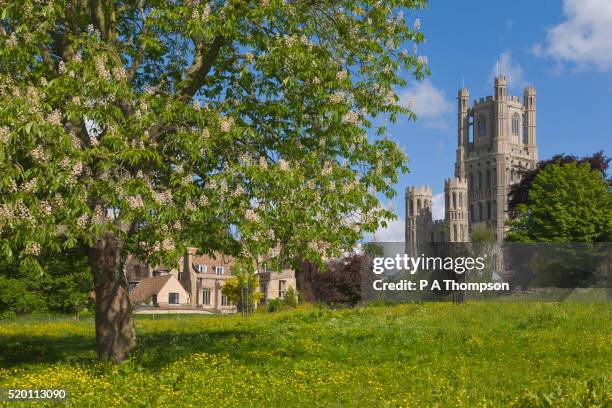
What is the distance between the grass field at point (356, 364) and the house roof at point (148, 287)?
6922 centimetres

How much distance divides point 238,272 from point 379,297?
29.2 meters

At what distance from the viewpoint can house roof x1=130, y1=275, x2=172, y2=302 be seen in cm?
9431

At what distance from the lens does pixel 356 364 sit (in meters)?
17.0

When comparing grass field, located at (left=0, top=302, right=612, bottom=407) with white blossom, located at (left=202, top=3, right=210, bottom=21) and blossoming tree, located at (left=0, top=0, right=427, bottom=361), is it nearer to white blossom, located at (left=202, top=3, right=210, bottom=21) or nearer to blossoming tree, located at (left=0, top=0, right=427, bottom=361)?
blossoming tree, located at (left=0, top=0, right=427, bottom=361)

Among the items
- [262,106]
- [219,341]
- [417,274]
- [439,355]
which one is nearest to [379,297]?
[417,274]

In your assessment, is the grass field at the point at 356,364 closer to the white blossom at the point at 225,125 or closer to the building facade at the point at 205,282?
the white blossom at the point at 225,125

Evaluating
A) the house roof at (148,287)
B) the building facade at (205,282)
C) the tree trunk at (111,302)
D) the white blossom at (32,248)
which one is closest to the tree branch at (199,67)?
the tree trunk at (111,302)

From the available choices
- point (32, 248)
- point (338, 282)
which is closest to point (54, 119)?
point (32, 248)

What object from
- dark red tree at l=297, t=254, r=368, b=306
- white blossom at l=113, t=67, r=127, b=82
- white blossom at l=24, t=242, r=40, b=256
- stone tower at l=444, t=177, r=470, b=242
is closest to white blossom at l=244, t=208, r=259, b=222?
white blossom at l=113, t=67, r=127, b=82

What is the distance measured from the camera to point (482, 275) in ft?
143

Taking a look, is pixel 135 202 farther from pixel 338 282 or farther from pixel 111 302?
pixel 338 282

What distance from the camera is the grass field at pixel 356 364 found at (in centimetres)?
1284

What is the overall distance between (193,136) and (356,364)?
6827mm

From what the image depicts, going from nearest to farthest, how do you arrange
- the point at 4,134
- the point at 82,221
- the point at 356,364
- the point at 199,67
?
the point at 4,134
the point at 82,221
the point at 356,364
the point at 199,67
